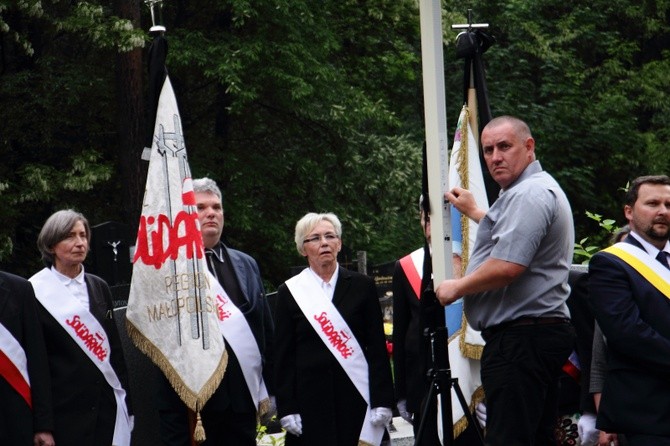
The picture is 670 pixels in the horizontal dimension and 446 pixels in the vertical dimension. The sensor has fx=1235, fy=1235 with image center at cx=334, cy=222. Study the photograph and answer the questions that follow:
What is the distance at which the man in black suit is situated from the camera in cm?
532

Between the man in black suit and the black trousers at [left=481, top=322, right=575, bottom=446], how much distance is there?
262mm

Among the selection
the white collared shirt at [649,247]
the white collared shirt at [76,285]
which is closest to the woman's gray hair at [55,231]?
the white collared shirt at [76,285]

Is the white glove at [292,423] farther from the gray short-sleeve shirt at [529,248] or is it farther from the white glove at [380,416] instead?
the gray short-sleeve shirt at [529,248]

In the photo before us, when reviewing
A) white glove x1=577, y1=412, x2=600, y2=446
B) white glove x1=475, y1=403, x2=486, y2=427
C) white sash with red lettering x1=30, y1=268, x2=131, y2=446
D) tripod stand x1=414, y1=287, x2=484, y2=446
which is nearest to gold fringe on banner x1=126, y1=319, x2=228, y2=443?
white sash with red lettering x1=30, y1=268, x2=131, y2=446

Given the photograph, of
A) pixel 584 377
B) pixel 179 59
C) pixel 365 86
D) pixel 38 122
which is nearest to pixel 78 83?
pixel 38 122

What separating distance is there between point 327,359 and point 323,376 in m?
0.10

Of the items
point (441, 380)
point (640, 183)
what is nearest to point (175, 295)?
point (441, 380)

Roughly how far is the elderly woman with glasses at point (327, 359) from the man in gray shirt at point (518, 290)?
1737 mm

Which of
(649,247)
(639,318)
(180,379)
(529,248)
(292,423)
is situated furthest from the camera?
(292,423)

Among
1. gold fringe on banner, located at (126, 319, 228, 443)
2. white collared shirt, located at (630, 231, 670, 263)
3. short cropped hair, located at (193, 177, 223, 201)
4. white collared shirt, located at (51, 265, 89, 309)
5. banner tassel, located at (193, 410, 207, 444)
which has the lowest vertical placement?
banner tassel, located at (193, 410, 207, 444)

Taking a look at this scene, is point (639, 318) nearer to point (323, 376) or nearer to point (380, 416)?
point (380, 416)

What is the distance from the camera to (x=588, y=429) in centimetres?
606

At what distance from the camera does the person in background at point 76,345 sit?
652 centimetres

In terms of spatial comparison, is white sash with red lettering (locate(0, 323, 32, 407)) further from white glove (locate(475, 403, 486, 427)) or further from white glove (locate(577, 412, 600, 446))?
white glove (locate(577, 412, 600, 446))
